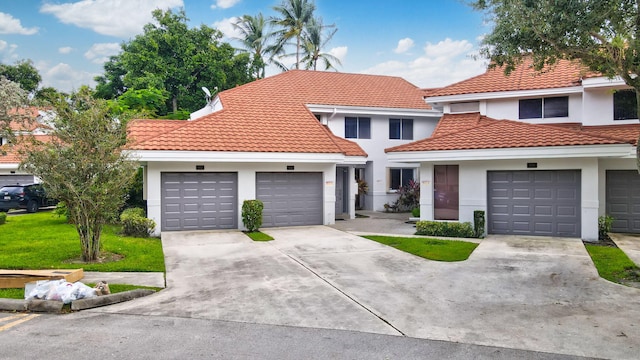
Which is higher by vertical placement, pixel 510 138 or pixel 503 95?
pixel 503 95

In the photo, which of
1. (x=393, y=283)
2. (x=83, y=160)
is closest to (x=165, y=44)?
(x=83, y=160)

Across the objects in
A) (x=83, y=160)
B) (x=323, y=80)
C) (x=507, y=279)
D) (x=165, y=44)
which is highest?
(x=165, y=44)

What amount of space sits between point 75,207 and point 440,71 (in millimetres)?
25688

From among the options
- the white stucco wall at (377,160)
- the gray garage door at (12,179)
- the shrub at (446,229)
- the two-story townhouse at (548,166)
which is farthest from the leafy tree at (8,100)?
the gray garage door at (12,179)

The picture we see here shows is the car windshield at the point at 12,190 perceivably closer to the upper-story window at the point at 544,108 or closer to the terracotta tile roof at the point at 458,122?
the terracotta tile roof at the point at 458,122

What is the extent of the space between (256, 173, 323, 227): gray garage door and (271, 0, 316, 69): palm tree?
26.4 m

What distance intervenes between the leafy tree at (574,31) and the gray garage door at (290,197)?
9733mm

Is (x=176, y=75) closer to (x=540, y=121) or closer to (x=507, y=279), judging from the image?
(x=540, y=121)

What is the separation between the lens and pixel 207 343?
228 inches

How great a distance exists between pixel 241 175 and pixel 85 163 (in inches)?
273

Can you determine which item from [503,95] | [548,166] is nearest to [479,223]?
[548,166]

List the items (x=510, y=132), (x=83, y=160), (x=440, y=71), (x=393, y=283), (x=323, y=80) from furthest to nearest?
(x=440, y=71) → (x=323, y=80) → (x=510, y=132) → (x=83, y=160) → (x=393, y=283)

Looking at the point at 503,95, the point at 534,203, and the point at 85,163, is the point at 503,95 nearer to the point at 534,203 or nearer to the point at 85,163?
the point at 534,203

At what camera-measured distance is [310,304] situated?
761cm
